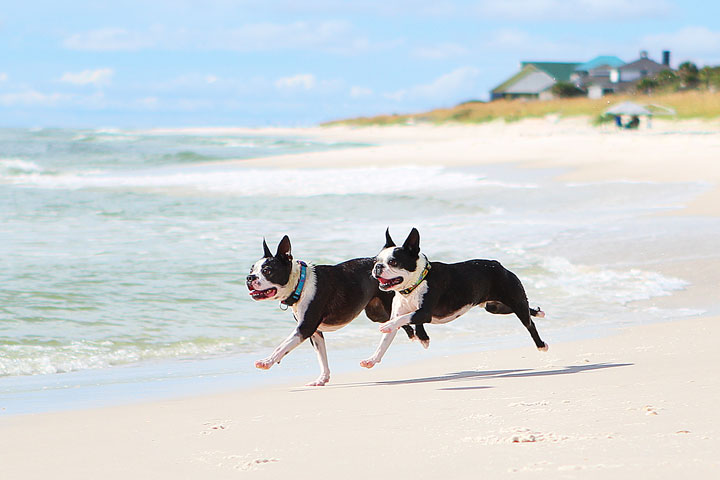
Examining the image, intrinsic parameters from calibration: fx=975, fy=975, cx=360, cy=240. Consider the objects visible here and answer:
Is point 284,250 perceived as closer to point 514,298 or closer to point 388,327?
point 388,327

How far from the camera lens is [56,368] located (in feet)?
24.3

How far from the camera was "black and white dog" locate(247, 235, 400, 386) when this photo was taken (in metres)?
6.05

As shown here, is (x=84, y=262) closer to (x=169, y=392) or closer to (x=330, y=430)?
(x=169, y=392)


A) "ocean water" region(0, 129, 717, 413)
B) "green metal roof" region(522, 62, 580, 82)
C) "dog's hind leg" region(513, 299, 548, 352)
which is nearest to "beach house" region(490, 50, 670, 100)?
"green metal roof" region(522, 62, 580, 82)

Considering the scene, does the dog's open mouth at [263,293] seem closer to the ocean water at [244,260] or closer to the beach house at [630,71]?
the ocean water at [244,260]

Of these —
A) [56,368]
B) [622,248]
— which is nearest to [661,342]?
[56,368]

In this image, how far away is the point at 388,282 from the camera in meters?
6.18

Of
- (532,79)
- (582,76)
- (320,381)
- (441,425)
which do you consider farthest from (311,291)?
(532,79)

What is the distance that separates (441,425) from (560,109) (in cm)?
6497

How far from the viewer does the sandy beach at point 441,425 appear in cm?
379

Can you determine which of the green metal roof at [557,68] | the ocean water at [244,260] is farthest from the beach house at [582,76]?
the ocean water at [244,260]

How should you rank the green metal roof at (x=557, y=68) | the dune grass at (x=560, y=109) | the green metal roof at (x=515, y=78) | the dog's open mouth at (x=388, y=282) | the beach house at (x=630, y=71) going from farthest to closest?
the green metal roof at (x=515, y=78)
the green metal roof at (x=557, y=68)
the beach house at (x=630, y=71)
the dune grass at (x=560, y=109)
the dog's open mouth at (x=388, y=282)

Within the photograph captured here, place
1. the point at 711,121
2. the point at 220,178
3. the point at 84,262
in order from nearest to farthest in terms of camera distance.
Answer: the point at 84,262, the point at 220,178, the point at 711,121

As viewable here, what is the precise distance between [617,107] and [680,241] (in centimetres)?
4000
